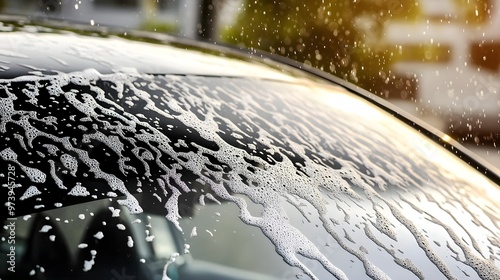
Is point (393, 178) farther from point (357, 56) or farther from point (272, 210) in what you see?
point (357, 56)

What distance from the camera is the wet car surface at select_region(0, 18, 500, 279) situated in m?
1.51

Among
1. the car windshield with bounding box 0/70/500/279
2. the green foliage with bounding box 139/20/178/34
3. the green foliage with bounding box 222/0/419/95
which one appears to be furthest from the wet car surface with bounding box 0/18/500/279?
the green foliage with bounding box 139/20/178/34

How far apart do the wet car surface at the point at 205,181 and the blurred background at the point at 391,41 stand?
46.0 feet

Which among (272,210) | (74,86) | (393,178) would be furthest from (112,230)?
(393,178)

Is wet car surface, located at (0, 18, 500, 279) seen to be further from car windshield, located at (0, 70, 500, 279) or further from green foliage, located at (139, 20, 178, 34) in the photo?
green foliage, located at (139, 20, 178, 34)

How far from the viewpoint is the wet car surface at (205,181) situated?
151 cm

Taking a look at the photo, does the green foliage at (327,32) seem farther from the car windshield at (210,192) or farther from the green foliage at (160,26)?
the car windshield at (210,192)

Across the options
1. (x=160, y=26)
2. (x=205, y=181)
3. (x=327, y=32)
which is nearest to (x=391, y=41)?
(x=327, y=32)

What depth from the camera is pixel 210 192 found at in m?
1.66

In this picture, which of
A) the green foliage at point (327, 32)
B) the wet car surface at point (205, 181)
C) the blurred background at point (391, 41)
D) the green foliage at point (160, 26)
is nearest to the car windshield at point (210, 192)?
the wet car surface at point (205, 181)

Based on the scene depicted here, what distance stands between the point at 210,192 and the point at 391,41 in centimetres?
1920

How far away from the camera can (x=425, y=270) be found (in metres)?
1.64

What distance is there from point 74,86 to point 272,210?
559 mm

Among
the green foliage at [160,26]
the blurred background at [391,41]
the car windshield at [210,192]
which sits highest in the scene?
the car windshield at [210,192]
